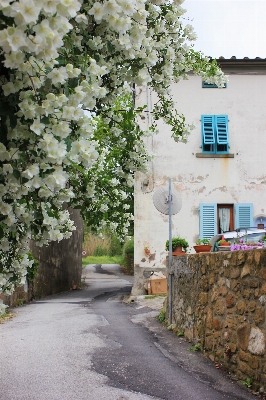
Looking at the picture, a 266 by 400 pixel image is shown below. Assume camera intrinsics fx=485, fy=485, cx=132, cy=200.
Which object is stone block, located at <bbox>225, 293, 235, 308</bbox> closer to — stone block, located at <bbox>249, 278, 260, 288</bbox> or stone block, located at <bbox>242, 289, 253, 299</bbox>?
stone block, located at <bbox>242, 289, 253, 299</bbox>

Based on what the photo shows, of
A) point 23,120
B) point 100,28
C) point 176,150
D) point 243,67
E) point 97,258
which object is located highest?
point 243,67

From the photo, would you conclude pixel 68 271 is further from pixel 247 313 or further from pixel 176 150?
pixel 247 313

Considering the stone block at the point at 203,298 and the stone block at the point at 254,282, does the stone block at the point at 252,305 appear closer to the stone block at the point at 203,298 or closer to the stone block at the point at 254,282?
the stone block at the point at 254,282

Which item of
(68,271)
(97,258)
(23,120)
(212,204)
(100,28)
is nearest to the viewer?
(23,120)

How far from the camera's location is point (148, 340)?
784cm

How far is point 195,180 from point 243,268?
10595 millimetres

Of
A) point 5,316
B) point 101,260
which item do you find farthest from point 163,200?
point 101,260

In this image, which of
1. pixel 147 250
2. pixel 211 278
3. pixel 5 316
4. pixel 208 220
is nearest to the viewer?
pixel 211 278

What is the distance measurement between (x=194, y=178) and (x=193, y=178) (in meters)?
0.03

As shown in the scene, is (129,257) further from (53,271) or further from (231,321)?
(231,321)

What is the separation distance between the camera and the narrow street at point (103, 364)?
488 cm

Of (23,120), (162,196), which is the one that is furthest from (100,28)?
(162,196)

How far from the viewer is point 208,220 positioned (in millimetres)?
15672

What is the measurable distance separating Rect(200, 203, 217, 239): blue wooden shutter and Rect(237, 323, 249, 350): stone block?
33.4 feet
